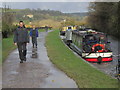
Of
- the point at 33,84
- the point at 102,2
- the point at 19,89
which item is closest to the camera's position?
the point at 19,89

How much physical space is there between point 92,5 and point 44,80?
5726 cm

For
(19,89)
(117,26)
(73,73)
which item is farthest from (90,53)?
(117,26)

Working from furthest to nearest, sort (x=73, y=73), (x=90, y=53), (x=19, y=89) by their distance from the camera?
(x=90, y=53) → (x=73, y=73) → (x=19, y=89)

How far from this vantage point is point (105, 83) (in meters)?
8.27

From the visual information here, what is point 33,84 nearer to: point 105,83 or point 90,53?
point 105,83

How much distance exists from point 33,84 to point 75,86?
128 centimetres

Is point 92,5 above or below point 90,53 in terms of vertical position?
above

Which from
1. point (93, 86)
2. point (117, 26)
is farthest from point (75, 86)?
point (117, 26)

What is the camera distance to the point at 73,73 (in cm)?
971

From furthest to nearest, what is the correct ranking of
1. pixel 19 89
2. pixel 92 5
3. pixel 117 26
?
pixel 92 5 < pixel 117 26 < pixel 19 89

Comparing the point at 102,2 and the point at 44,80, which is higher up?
the point at 102,2

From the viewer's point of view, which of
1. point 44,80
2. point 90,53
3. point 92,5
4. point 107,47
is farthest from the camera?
point 92,5

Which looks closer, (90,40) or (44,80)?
(44,80)

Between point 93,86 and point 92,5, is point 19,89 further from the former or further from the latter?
point 92,5
